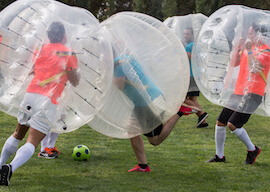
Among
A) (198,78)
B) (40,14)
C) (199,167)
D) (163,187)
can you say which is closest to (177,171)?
(199,167)

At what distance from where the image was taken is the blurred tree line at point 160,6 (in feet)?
84.0

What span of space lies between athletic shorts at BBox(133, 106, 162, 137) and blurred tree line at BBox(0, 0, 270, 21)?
21029 millimetres

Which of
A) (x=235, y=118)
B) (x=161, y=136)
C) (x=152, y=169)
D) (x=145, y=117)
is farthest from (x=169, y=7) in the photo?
(x=145, y=117)

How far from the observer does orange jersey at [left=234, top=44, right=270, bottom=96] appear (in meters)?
5.39

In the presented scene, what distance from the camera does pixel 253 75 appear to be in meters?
5.41

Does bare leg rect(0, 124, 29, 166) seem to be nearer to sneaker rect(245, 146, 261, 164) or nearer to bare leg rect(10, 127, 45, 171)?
bare leg rect(10, 127, 45, 171)

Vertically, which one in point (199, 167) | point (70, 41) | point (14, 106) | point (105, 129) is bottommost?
point (199, 167)

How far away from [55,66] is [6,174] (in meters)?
1.45

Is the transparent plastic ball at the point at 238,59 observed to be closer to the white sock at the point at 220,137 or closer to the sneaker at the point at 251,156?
the white sock at the point at 220,137

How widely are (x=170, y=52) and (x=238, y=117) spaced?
195 cm

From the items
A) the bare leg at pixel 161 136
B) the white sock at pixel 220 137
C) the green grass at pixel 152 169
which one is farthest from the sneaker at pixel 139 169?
the white sock at pixel 220 137

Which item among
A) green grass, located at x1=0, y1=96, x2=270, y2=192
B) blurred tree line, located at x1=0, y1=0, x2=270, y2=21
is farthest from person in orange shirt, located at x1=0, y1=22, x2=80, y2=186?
blurred tree line, located at x1=0, y1=0, x2=270, y2=21

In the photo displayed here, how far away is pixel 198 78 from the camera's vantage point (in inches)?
229

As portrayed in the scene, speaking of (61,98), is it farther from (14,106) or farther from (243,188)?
(243,188)
